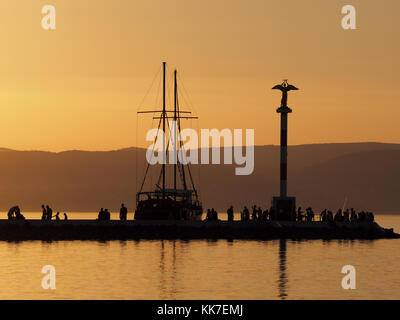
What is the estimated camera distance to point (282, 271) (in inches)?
2030

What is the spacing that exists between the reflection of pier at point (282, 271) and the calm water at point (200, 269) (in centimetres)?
5

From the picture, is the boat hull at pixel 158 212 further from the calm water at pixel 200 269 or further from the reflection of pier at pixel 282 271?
the reflection of pier at pixel 282 271

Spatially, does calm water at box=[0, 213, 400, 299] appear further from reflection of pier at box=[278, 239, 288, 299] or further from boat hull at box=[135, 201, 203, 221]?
boat hull at box=[135, 201, 203, 221]

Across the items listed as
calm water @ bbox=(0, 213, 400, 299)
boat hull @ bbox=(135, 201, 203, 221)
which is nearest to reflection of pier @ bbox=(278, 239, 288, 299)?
calm water @ bbox=(0, 213, 400, 299)

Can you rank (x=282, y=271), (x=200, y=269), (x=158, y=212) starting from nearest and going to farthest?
(x=282, y=271)
(x=200, y=269)
(x=158, y=212)

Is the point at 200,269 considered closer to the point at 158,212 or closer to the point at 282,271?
the point at 282,271

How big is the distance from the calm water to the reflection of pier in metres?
0.05

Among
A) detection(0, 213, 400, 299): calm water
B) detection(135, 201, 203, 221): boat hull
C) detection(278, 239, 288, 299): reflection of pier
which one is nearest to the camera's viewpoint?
detection(0, 213, 400, 299): calm water

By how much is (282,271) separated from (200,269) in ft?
15.3

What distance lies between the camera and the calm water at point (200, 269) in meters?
39.9

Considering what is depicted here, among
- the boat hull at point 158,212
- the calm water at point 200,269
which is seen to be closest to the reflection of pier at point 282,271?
the calm water at point 200,269

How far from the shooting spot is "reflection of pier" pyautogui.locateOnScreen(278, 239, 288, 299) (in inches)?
1599

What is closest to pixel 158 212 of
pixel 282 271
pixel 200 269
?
pixel 200 269
